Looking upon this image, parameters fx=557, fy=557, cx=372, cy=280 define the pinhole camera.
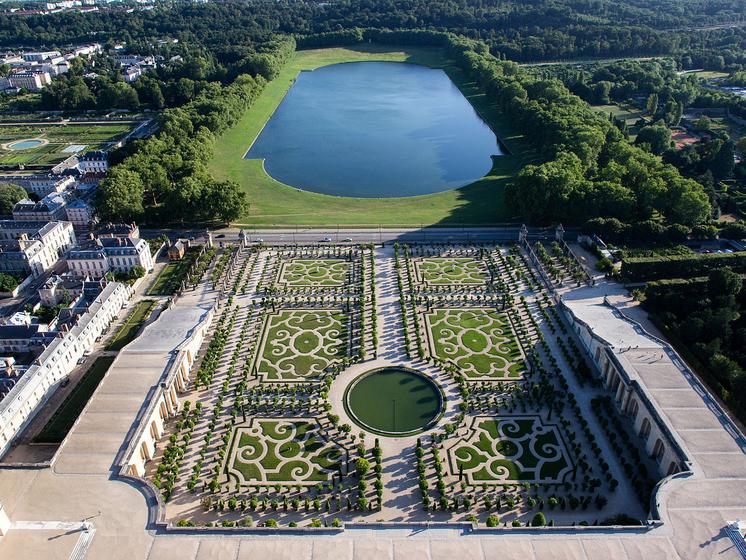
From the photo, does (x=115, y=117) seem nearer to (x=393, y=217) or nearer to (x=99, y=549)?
(x=393, y=217)

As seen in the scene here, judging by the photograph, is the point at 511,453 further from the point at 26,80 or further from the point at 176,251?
the point at 26,80

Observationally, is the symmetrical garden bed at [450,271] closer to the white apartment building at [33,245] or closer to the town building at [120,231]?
the town building at [120,231]

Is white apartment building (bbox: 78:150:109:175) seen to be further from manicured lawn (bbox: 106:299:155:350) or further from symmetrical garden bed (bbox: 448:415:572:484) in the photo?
symmetrical garden bed (bbox: 448:415:572:484)

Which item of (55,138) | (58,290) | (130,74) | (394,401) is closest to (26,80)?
(130,74)

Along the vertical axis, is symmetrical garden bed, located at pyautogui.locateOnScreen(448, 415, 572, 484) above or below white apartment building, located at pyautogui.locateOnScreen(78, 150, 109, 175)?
above

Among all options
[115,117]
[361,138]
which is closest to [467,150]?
[361,138]

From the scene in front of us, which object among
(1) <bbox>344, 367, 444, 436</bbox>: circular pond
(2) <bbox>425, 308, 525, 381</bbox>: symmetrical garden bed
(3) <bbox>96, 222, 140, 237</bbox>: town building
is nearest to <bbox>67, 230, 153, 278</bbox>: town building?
(3) <bbox>96, 222, 140, 237</bbox>: town building
